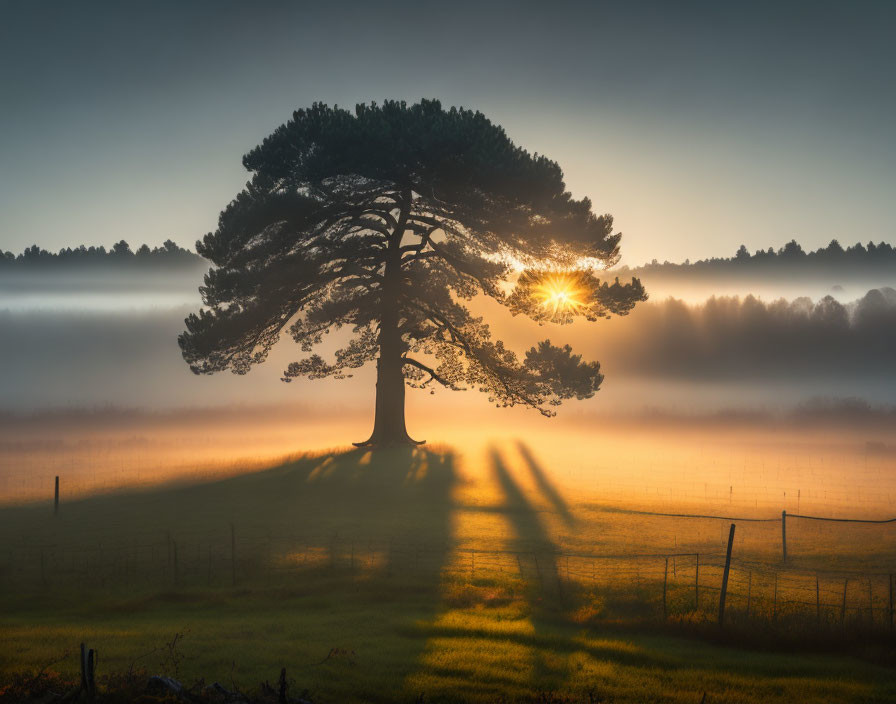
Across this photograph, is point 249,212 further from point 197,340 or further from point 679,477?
point 679,477

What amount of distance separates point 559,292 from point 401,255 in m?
9.85

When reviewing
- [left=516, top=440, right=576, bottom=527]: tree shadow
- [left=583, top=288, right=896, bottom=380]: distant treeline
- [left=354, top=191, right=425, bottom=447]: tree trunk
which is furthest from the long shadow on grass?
[left=583, top=288, right=896, bottom=380]: distant treeline

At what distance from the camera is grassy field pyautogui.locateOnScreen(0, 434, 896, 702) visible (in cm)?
1598

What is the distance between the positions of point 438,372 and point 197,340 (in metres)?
13.6

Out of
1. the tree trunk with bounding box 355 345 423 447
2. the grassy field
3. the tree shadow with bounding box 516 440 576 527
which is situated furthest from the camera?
the tree trunk with bounding box 355 345 423 447

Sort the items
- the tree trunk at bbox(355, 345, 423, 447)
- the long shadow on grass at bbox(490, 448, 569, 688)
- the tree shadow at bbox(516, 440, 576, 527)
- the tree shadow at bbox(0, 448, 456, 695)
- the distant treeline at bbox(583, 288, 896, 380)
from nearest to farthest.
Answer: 1. the long shadow on grass at bbox(490, 448, 569, 688)
2. the tree shadow at bbox(0, 448, 456, 695)
3. the tree shadow at bbox(516, 440, 576, 527)
4. the tree trunk at bbox(355, 345, 423, 447)
5. the distant treeline at bbox(583, 288, 896, 380)

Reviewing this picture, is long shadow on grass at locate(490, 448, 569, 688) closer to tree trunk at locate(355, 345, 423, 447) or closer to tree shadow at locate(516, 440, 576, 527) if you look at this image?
tree shadow at locate(516, 440, 576, 527)

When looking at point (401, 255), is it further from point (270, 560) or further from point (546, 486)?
point (270, 560)

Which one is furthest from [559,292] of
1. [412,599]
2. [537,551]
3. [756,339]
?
[756,339]

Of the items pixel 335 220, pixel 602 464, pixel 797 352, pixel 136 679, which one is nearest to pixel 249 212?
pixel 335 220

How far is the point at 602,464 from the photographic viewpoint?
49531 mm

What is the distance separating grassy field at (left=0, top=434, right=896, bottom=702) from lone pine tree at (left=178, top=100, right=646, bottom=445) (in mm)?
8562

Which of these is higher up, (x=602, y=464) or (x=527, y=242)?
(x=527, y=242)

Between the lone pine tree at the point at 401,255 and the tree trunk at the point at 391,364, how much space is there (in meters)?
0.08
